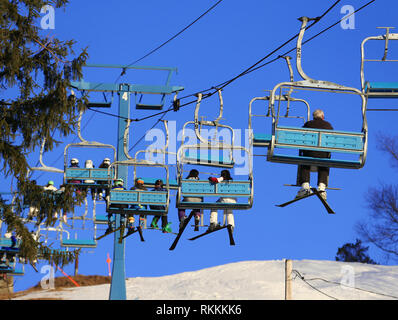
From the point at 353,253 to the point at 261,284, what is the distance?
13.5 m

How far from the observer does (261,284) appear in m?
43.8

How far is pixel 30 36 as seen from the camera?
21.5m

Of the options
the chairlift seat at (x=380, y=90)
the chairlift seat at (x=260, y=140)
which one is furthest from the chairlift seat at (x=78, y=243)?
the chairlift seat at (x=380, y=90)

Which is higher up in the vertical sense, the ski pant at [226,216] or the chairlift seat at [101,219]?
the ski pant at [226,216]

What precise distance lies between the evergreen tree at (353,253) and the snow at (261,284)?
4.99 metres

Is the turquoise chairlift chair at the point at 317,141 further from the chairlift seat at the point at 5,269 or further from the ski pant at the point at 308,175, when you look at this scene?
the chairlift seat at the point at 5,269

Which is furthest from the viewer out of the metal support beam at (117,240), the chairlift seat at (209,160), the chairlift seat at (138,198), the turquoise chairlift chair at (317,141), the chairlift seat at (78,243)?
the metal support beam at (117,240)

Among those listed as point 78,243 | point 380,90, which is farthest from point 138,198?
point 78,243

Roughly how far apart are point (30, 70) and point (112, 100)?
790cm

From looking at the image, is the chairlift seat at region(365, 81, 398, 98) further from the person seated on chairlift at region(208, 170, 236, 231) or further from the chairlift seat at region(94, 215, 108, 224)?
the chairlift seat at region(94, 215, 108, 224)

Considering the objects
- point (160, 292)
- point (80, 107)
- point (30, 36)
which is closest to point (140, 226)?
point (80, 107)

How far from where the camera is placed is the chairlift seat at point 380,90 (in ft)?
47.5

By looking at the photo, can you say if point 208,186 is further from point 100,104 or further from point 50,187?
point 100,104

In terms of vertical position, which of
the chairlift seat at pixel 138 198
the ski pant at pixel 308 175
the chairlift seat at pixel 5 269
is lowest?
the chairlift seat at pixel 5 269
